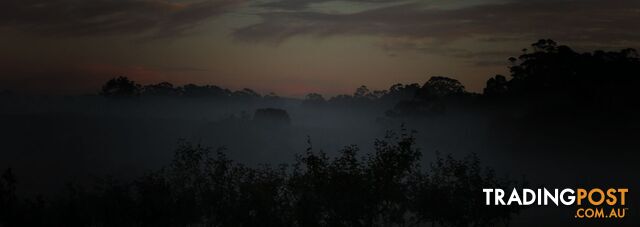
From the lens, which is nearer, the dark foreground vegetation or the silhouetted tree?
the dark foreground vegetation

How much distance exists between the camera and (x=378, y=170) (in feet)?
200

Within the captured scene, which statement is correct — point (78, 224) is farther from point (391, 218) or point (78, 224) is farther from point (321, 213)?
point (391, 218)

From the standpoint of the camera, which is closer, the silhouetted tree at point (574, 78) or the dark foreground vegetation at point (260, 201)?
the dark foreground vegetation at point (260, 201)

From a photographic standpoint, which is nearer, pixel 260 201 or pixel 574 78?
pixel 260 201

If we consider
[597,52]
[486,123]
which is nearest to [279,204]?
[597,52]

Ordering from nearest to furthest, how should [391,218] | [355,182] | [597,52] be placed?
[355,182] < [391,218] < [597,52]

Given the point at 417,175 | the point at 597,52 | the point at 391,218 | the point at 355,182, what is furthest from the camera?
the point at 597,52

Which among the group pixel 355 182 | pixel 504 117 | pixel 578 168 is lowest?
pixel 578 168

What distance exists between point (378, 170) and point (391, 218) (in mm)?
9796

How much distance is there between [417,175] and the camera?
76.5 meters

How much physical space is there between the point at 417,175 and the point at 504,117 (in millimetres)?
100584

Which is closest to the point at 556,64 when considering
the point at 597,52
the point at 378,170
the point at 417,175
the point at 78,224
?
the point at 597,52

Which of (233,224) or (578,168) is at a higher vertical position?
(233,224)

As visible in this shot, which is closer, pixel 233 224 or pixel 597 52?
pixel 233 224
